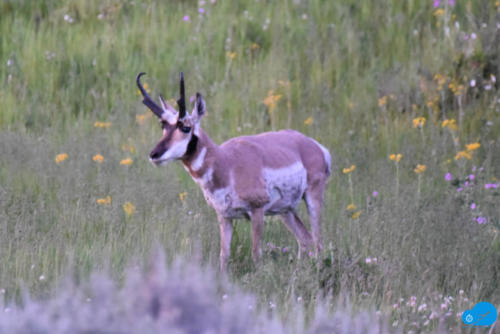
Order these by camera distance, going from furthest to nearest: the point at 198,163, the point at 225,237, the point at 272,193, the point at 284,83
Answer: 1. the point at 284,83
2. the point at 272,193
3. the point at 225,237
4. the point at 198,163

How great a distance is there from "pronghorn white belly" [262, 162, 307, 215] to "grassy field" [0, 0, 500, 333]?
453mm

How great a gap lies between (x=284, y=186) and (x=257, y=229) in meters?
0.52

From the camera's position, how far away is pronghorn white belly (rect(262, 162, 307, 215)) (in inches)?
254

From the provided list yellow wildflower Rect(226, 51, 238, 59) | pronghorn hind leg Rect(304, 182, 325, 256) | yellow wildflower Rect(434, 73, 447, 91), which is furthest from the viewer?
yellow wildflower Rect(226, 51, 238, 59)

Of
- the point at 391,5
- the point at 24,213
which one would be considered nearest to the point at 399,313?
the point at 24,213

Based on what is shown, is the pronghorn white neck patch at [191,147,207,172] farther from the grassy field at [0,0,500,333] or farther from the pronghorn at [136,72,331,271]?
the grassy field at [0,0,500,333]

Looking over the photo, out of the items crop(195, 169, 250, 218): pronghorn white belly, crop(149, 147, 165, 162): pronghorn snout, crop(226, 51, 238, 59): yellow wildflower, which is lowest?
crop(195, 169, 250, 218): pronghorn white belly

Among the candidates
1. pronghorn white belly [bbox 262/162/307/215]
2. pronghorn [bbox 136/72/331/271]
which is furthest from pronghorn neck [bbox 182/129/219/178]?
pronghorn white belly [bbox 262/162/307/215]

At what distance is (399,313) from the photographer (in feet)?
15.8

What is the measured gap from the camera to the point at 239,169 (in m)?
6.28

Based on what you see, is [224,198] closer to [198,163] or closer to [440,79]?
[198,163]

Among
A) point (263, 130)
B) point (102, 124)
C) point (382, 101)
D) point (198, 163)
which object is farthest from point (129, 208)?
point (382, 101)

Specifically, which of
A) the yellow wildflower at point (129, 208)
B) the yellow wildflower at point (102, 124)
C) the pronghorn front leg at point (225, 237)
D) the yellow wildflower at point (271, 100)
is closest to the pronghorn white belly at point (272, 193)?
the pronghorn front leg at point (225, 237)

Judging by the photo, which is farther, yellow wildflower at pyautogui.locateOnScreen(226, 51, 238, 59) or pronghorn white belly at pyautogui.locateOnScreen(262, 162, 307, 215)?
yellow wildflower at pyautogui.locateOnScreen(226, 51, 238, 59)
